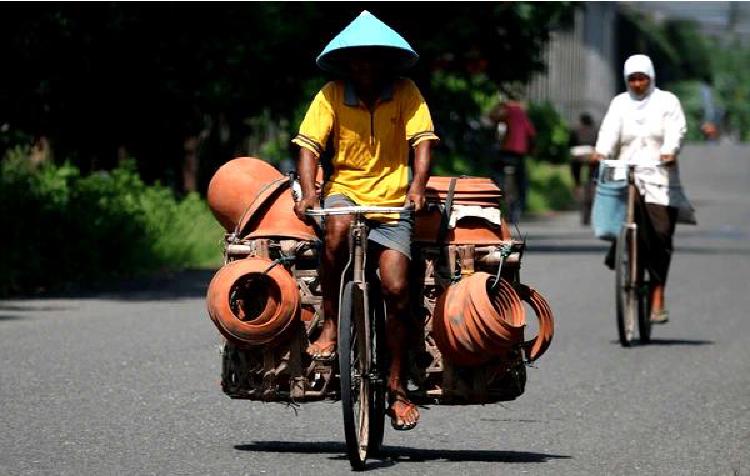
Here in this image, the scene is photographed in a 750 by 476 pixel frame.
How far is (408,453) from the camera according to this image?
8.96m

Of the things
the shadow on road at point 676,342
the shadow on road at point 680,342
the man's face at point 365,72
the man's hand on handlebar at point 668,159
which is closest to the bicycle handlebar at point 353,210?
the man's face at point 365,72

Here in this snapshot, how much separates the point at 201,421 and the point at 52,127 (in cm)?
1080

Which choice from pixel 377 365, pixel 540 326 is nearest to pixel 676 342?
pixel 540 326

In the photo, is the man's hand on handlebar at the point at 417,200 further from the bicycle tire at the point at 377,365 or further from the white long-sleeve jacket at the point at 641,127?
the white long-sleeve jacket at the point at 641,127

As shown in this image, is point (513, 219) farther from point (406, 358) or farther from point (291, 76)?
point (406, 358)

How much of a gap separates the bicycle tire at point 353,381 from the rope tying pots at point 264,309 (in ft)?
1.04

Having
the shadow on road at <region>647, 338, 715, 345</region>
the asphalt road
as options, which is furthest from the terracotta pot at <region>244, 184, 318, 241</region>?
the shadow on road at <region>647, 338, 715, 345</region>

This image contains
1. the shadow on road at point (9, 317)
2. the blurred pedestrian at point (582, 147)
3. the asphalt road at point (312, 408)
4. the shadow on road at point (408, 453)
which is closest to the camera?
the asphalt road at point (312, 408)

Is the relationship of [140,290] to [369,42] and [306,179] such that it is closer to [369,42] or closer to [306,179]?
[306,179]

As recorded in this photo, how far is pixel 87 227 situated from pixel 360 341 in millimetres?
11337

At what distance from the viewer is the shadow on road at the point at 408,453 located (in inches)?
346

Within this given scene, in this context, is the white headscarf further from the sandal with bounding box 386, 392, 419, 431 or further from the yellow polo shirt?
the sandal with bounding box 386, 392, 419, 431

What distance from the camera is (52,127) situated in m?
20.2

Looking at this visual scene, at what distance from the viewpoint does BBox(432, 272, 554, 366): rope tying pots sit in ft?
27.6
